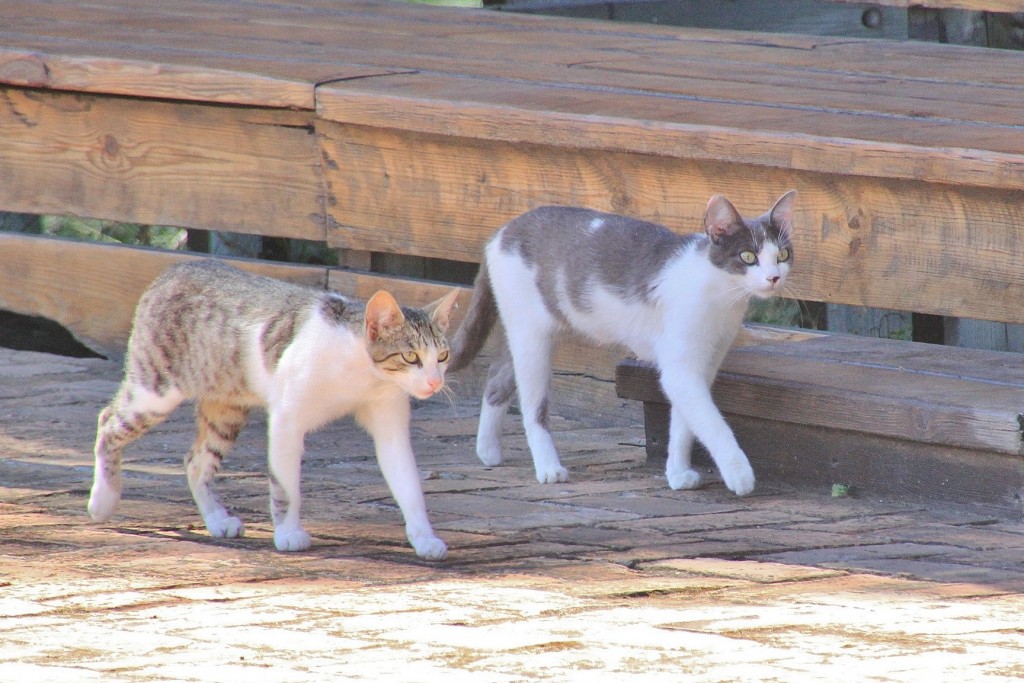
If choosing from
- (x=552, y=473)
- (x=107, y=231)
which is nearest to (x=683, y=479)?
(x=552, y=473)

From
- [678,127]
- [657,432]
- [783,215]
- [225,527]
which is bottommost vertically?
[657,432]

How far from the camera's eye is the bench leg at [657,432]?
585 centimetres

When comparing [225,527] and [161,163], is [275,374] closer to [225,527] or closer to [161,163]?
[225,527]

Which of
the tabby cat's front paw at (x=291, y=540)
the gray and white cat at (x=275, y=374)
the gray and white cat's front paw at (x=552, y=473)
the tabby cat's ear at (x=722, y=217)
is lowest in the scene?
the gray and white cat's front paw at (x=552, y=473)

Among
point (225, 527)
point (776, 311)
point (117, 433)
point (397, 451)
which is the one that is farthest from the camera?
point (776, 311)

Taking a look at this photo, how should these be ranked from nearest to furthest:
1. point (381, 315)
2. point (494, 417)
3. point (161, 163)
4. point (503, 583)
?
point (503, 583) < point (381, 315) < point (494, 417) < point (161, 163)

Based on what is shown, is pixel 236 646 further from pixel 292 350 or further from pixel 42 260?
pixel 42 260

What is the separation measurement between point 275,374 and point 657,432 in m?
1.80

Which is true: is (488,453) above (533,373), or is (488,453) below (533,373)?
below

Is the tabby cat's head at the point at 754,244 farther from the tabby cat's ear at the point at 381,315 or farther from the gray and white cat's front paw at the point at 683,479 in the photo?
the tabby cat's ear at the point at 381,315

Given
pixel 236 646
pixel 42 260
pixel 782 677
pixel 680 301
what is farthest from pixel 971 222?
pixel 42 260

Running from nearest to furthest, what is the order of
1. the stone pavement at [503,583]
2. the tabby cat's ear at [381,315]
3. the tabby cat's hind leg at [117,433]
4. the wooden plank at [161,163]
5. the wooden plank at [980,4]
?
the stone pavement at [503,583]
the tabby cat's ear at [381,315]
the tabby cat's hind leg at [117,433]
the wooden plank at [980,4]
the wooden plank at [161,163]

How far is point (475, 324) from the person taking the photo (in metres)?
6.19

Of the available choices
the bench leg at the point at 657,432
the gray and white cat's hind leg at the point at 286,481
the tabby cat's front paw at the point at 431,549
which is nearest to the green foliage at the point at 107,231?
the bench leg at the point at 657,432
